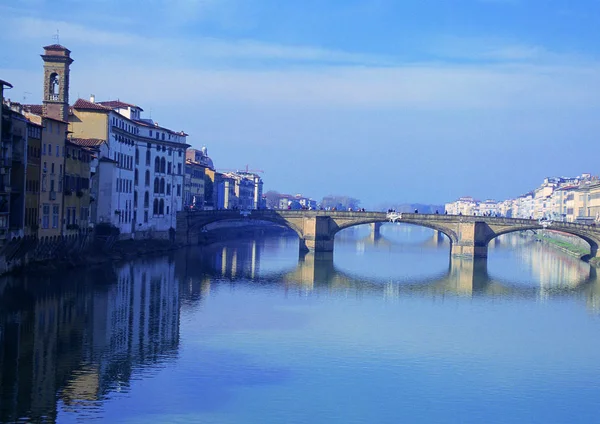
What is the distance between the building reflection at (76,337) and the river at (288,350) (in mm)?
74

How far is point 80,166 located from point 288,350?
2629 cm

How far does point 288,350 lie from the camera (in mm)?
29594

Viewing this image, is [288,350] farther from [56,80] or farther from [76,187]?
[56,80]

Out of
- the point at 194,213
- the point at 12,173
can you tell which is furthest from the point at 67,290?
the point at 194,213

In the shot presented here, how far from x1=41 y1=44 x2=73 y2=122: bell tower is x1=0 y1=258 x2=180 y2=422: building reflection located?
12.3 m

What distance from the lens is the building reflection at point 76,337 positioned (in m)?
22.3

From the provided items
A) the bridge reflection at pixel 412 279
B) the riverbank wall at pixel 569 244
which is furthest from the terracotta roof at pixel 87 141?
the riverbank wall at pixel 569 244

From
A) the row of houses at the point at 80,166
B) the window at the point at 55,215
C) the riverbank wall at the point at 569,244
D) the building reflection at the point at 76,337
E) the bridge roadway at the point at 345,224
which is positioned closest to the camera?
the building reflection at the point at 76,337

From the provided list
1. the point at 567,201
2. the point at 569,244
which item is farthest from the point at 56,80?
the point at 567,201

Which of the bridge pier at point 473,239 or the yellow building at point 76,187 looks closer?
the yellow building at point 76,187

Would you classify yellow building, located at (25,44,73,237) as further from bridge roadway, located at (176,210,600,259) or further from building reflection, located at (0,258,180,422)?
bridge roadway, located at (176,210,600,259)

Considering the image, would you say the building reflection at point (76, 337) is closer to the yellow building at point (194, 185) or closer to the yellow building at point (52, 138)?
the yellow building at point (52, 138)

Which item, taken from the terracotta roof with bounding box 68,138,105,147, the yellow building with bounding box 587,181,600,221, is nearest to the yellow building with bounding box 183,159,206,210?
the terracotta roof with bounding box 68,138,105,147

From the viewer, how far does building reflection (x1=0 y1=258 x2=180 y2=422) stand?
22.3 meters
